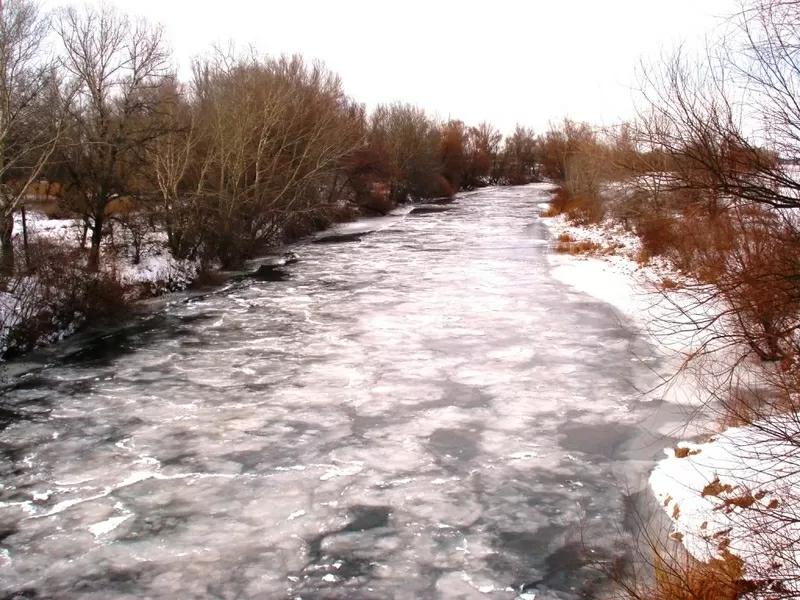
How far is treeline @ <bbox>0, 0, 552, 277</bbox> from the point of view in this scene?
519 inches

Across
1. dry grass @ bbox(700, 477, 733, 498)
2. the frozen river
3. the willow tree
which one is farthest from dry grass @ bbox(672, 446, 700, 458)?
the willow tree

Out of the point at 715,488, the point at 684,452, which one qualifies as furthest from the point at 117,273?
the point at 715,488

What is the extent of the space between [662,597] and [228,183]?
64.8 feet

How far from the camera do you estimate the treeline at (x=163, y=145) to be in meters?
13.2

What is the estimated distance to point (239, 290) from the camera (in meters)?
17.8

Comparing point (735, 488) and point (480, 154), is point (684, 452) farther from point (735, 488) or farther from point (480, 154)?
point (480, 154)

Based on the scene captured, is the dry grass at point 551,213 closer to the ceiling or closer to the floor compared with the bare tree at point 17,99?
closer to the floor

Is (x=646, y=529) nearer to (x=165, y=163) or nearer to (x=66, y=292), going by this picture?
(x=66, y=292)

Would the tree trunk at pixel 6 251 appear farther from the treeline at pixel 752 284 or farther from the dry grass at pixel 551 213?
the dry grass at pixel 551 213

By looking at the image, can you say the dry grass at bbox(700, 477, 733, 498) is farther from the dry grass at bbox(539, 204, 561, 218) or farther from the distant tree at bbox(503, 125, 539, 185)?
the distant tree at bbox(503, 125, 539, 185)

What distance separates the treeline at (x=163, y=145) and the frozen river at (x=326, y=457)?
480cm

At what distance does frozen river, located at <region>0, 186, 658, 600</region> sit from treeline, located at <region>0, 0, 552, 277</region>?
480 cm

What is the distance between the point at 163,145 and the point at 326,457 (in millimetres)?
14511

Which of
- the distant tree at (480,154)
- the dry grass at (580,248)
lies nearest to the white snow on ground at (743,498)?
the dry grass at (580,248)
